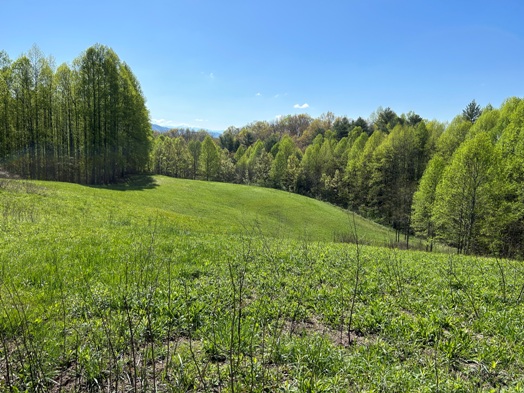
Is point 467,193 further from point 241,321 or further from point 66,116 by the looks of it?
point 66,116

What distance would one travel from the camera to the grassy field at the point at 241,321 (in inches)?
130

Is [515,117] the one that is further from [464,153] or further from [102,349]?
[102,349]

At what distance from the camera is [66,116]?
125 ft

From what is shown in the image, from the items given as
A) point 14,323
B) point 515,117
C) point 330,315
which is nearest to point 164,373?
point 14,323

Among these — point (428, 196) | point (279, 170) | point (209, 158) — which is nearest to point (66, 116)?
point (209, 158)

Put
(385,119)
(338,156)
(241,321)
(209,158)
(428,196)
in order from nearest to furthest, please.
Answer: (241,321) < (428,196) < (338,156) < (209,158) < (385,119)

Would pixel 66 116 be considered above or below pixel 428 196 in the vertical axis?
above

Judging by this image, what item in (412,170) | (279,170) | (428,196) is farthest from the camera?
(279,170)

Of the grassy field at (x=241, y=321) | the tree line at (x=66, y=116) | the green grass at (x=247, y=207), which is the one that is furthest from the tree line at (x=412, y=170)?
the tree line at (x=66, y=116)

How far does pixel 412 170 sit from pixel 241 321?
5860cm

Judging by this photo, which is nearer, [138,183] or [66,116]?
[66,116]

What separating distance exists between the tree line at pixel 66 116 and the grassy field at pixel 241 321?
107 ft

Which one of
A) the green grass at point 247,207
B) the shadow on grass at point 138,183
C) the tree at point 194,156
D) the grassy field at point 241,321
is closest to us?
the grassy field at point 241,321

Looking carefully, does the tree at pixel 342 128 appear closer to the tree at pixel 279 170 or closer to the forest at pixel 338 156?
the forest at pixel 338 156
